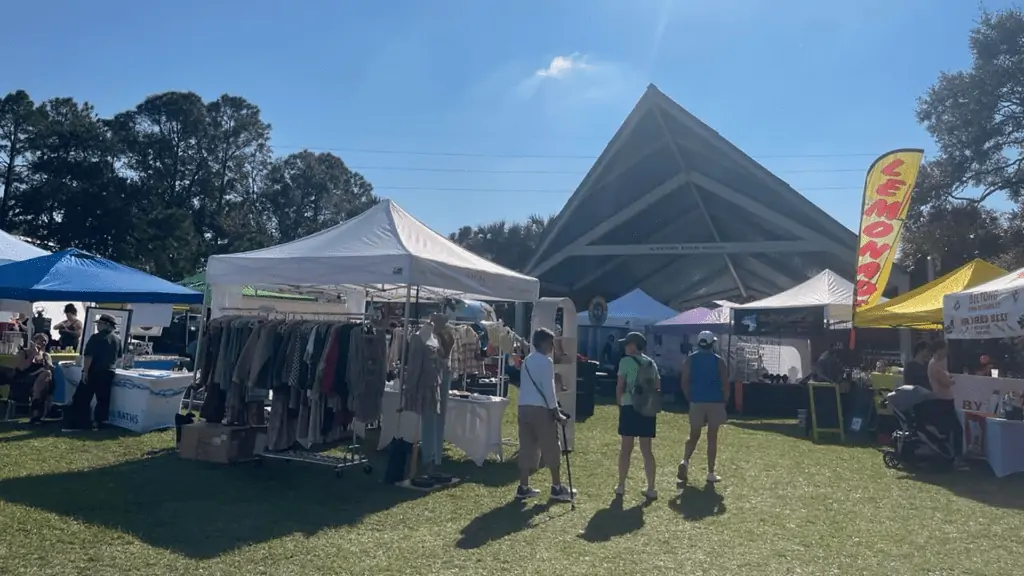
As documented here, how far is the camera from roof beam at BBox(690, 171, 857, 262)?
2303cm

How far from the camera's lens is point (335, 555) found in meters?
5.03

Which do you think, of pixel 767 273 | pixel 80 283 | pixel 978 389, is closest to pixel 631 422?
pixel 978 389

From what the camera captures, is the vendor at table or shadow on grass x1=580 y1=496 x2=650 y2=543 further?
the vendor at table

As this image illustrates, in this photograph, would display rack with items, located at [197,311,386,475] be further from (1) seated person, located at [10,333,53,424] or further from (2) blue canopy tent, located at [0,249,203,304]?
(1) seated person, located at [10,333,53,424]

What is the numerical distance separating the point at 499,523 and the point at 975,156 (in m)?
23.7

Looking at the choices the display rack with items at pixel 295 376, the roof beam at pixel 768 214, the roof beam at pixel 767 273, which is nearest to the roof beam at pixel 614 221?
the roof beam at pixel 768 214

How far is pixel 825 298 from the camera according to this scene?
14.8m

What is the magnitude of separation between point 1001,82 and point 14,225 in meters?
36.6

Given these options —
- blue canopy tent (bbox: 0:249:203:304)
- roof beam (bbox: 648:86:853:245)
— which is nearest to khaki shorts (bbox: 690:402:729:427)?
blue canopy tent (bbox: 0:249:203:304)

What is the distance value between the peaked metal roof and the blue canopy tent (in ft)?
57.0

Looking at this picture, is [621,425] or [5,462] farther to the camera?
[5,462]

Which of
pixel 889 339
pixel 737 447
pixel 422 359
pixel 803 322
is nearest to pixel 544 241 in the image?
pixel 889 339

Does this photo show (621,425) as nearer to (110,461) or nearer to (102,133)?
(110,461)

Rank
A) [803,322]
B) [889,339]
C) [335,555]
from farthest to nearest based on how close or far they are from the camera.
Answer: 1. [889,339]
2. [803,322]
3. [335,555]
